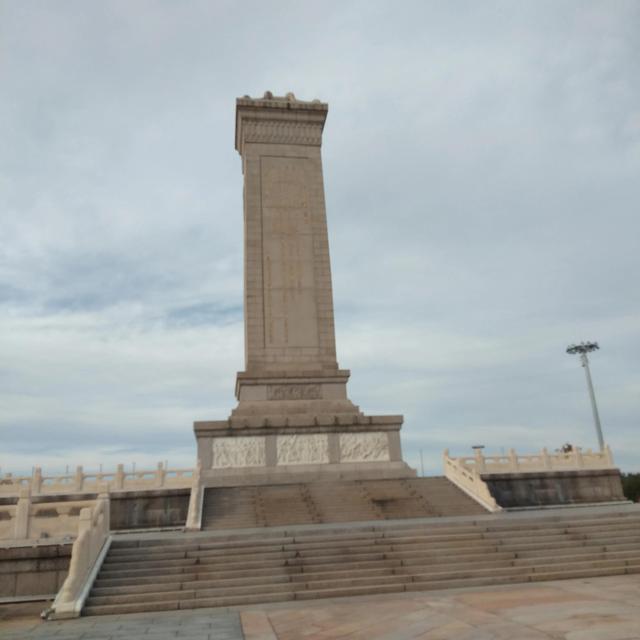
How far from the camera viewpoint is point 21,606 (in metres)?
11.6

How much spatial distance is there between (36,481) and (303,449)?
9.58 meters

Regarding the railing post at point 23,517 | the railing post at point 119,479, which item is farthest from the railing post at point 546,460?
the railing post at point 23,517

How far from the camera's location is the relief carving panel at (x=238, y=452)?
73.2ft

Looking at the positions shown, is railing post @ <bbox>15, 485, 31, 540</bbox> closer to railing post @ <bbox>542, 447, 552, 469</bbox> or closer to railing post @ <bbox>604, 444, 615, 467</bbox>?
railing post @ <bbox>542, 447, 552, 469</bbox>

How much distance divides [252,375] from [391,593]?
14.4 m

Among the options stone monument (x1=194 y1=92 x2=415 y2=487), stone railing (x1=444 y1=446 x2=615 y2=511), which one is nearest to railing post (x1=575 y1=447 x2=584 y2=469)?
stone railing (x1=444 y1=446 x2=615 y2=511)

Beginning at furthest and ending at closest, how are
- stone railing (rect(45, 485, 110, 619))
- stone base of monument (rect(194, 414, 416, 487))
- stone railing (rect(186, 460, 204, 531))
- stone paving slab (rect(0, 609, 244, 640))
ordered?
stone base of monument (rect(194, 414, 416, 487))
stone railing (rect(186, 460, 204, 531))
stone railing (rect(45, 485, 110, 619))
stone paving slab (rect(0, 609, 244, 640))

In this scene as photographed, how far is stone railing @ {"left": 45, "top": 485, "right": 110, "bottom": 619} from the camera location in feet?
33.4

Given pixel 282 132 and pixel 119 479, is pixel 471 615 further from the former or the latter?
pixel 282 132

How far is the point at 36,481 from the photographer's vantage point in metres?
20.4

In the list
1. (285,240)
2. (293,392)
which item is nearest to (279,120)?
(285,240)

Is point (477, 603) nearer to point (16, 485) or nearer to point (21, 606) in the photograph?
point (21, 606)

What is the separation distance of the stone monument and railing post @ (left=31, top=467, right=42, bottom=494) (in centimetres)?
552

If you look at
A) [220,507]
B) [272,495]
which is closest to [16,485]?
[220,507]
